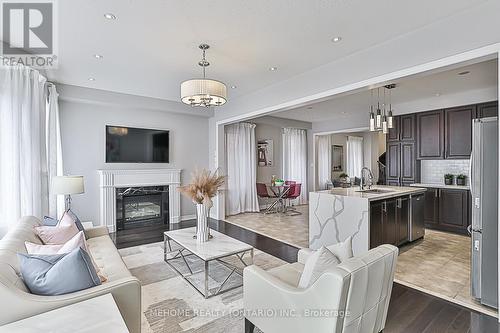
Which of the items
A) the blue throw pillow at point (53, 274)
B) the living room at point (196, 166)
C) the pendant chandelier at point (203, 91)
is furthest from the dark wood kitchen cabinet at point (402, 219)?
the blue throw pillow at point (53, 274)

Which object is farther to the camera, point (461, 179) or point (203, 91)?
point (461, 179)

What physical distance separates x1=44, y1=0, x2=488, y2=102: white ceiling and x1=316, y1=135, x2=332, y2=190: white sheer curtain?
206 inches

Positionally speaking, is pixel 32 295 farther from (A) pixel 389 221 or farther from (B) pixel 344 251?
(A) pixel 389 221

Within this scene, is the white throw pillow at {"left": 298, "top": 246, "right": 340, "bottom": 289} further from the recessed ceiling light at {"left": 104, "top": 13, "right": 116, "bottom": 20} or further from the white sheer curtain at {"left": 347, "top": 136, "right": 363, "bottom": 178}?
the white sheer curtain at {"left": 347, "top": 136, "right": 363, "bottom": 178}

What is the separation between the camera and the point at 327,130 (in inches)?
317

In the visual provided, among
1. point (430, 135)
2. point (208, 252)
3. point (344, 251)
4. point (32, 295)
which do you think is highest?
point (430, 135)

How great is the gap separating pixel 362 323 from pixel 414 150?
5.31 metres

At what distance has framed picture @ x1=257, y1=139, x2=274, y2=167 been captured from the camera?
7.60 metres

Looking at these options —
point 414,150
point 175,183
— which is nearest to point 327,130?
point 414,150

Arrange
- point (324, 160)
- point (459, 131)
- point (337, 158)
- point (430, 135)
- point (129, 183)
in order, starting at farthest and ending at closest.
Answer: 1. point (337, 158)
2. point (324, 160)
3. point (430, 135)
4. point (129, 183)
5. point (459, 131)

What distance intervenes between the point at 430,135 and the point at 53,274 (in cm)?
655

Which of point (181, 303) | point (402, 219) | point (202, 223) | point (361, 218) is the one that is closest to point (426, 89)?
point (402, 219)

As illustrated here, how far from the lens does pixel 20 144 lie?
316 cm

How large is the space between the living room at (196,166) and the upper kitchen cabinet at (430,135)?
0.03m
